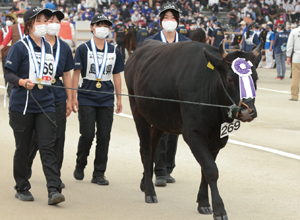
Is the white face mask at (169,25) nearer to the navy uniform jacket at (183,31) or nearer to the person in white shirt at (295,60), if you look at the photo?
the person in white shirt at (295,60)

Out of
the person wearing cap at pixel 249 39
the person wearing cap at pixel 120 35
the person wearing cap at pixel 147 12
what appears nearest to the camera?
the person wearing cap at pixel 249 39

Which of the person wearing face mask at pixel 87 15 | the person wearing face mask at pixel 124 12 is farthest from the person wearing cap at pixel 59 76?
the person wearing face mask at pixel 124 12

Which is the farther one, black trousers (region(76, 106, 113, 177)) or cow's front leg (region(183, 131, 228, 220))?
black trousers (region(76, 106, 113, 177))

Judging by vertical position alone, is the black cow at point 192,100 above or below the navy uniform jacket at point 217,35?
above

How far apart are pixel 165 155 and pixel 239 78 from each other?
7.55 feet

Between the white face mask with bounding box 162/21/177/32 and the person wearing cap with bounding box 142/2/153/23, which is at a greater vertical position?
the white face mask with bounding box 162/21/177/32

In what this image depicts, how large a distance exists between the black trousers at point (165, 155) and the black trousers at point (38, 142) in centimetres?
158

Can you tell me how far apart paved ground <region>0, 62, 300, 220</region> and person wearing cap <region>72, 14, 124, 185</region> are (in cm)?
32

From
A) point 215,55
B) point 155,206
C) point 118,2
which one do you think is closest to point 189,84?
point 215,55

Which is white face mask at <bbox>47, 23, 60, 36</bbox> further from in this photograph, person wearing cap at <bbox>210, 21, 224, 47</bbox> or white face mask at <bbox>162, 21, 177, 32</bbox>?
person wearing cap at <bbox>210, 21, 224, 47</bbox>

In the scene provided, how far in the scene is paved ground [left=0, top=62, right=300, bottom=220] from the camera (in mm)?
5613

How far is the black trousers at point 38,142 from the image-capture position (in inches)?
224

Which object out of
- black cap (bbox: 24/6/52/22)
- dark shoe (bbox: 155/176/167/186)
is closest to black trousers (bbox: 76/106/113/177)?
dark shoe (bbox: 155/176/167/186)

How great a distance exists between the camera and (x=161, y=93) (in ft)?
19.6
